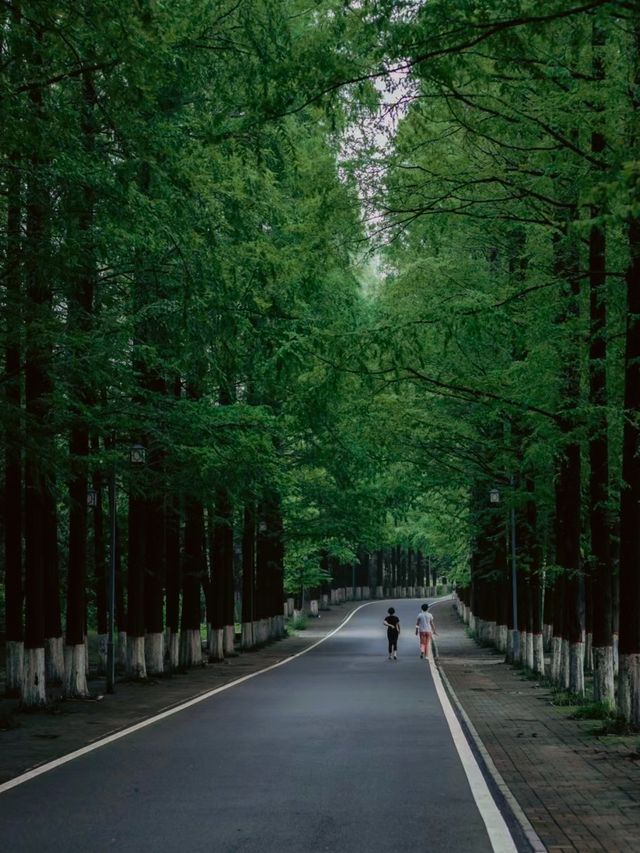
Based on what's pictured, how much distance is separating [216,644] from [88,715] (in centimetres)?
1751

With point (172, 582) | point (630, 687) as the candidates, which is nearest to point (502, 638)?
point (172, 582)

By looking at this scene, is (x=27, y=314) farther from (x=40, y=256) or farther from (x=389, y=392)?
(x=389, y=392)

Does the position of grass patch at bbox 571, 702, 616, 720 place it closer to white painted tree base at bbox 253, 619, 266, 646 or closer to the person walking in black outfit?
the person walking in black outfit

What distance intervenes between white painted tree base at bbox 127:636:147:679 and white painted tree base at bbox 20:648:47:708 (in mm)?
7799

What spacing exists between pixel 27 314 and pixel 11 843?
8928 millimetres

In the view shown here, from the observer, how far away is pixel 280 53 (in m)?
12.8

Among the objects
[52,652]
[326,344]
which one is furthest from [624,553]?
[52,652]

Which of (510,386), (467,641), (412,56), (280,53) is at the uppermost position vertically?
(280,53)

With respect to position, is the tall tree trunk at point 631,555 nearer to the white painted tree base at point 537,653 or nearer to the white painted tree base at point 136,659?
the white painted tree base at point 136,659

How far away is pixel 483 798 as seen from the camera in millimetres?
10859

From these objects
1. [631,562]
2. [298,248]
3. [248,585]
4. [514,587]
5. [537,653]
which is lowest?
[537,653]

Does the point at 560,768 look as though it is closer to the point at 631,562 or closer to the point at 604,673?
the point at 631,562

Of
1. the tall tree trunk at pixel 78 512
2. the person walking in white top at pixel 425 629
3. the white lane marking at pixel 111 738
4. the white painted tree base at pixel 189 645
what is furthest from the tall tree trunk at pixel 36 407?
the person walking in white top at pixel 425 629

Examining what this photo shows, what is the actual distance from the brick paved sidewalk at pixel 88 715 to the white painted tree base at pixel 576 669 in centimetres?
704
